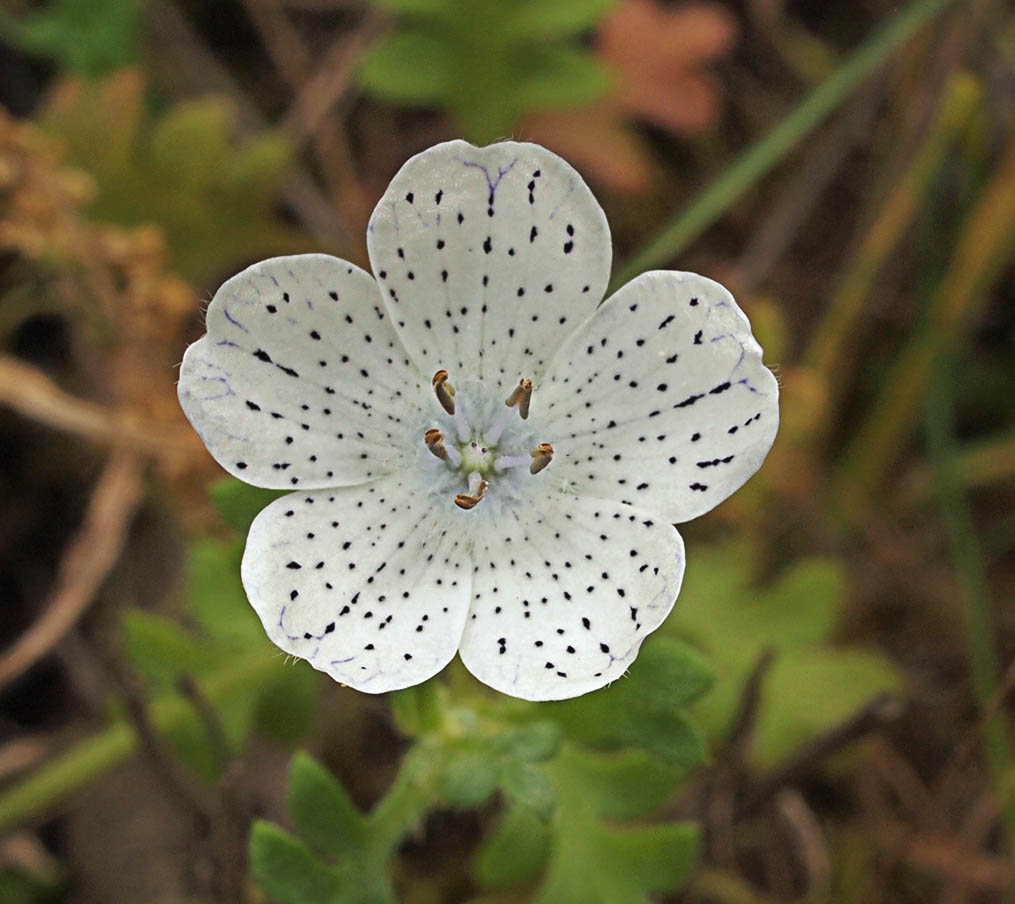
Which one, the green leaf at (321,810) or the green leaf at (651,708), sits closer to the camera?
the green leaf at (651,708)

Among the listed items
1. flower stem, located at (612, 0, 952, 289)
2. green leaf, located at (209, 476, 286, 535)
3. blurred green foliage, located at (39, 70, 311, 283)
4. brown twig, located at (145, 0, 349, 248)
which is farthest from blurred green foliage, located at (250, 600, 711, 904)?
brown twig, located at (145, 0, 349, 248)

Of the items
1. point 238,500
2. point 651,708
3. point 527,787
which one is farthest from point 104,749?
point 651,708

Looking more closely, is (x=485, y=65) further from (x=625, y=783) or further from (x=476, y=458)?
(x=625, y=783)

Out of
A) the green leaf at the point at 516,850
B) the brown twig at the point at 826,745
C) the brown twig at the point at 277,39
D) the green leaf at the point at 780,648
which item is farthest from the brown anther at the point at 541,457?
the brown twig at the point at 277,39

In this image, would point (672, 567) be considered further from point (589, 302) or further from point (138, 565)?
point (138, 565)

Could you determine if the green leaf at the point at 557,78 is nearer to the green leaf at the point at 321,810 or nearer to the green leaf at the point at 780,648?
the green leaf at the point at 780,648

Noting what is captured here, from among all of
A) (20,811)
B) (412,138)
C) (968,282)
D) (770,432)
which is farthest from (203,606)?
(968,282)
